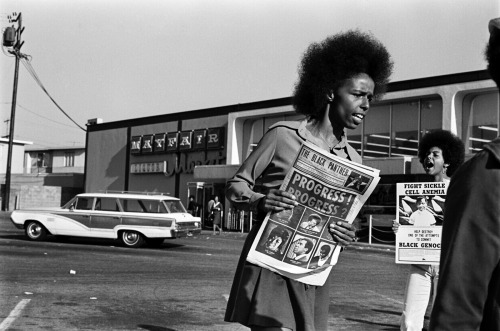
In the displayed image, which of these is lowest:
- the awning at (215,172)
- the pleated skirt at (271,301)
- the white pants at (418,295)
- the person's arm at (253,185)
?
the white pants at (418,295)

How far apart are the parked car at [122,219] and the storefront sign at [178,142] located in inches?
681

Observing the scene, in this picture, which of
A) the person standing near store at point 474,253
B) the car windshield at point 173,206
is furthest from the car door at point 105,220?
the person standing near store at point 474,253

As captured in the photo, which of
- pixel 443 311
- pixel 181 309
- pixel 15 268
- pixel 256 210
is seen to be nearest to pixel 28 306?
pixel 181 309

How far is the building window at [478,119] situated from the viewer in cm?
2505

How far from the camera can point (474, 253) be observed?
159 cm

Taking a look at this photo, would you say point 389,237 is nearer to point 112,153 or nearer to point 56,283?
point 56,283

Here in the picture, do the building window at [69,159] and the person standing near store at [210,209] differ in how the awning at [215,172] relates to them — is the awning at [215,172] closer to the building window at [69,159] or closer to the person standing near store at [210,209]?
the person standing near store at [210,209]

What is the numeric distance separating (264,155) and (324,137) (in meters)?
0.36

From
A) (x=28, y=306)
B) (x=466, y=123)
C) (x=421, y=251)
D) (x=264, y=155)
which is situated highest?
(x=466, y=123)

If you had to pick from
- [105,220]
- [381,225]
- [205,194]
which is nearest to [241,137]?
[205,194]

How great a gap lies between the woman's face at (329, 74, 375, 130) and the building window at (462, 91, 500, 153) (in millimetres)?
22711

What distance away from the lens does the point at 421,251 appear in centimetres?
572

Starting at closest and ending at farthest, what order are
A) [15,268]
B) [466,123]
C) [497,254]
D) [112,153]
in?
[497,254], [15,268], [466,123], [112,153]

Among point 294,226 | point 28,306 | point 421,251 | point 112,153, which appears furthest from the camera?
point 112,153
